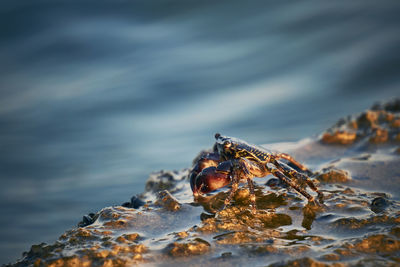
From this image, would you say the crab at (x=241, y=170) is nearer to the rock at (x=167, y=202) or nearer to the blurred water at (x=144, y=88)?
the rock at (x=167, y=202)

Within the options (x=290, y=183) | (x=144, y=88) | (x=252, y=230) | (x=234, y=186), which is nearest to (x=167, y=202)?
(x=234, y=186)

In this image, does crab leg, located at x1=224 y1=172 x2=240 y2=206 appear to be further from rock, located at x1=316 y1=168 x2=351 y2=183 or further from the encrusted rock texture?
rock, located at x1=316 y1=168 x2=351 y2=183

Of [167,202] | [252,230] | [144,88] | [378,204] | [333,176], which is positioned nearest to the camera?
[252,230]

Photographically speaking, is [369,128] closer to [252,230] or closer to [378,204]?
[378,204]

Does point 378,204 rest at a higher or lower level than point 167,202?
lower

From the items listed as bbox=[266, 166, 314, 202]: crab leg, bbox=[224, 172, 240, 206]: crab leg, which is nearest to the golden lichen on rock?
bbox=[266, 166, 314, 202]: crab leg

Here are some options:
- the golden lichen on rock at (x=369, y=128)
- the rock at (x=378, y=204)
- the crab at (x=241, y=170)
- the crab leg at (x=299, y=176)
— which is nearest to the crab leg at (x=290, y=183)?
the crab at (x=241, y=170)

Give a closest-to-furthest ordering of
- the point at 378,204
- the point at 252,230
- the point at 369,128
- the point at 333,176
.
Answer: the point at 252,230, the point at 378,204, the point at 333,176, the point at 369,128

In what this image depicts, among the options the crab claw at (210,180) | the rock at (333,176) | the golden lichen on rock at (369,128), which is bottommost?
the rock at (333,176)
